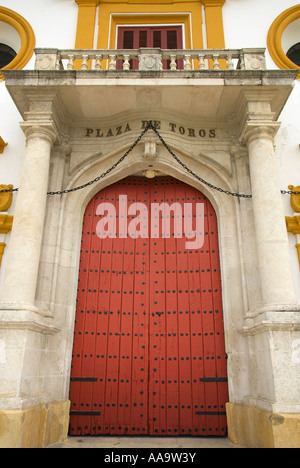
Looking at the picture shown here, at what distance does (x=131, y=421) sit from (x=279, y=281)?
9.34 feet

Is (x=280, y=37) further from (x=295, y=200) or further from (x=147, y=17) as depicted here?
(x=295, y=200)

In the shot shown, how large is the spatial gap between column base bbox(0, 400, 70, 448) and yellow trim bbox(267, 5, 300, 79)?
705 cm

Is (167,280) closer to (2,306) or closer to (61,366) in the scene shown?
(61,366)

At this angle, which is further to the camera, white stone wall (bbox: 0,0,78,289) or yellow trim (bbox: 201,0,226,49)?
yellow trim (bbox: 201,0,226,49)

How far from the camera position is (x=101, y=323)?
5605mm

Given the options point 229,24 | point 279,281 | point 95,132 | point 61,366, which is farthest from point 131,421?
point 229,24

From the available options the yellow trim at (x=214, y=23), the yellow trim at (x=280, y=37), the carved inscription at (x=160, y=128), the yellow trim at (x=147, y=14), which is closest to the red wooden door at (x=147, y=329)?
the carved inscription at (x=160, y=128)

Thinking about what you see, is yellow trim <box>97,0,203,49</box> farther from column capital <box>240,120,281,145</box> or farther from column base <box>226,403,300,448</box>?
column base <box>226,403,300,448</box>

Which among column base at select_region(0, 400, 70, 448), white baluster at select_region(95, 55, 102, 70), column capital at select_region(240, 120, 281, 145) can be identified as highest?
white baluster at select_region(95, 55, 102, 70)

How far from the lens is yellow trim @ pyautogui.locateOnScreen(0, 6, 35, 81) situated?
23.4 feet

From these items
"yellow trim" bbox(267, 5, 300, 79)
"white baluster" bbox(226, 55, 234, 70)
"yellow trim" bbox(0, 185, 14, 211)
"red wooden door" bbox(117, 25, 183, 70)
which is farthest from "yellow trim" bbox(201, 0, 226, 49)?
"yellow trim" bbox(0, 185, 14, 211)

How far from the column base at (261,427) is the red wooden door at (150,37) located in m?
6.83

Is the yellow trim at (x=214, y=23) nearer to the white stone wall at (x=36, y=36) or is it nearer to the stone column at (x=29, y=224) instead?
the white stone wall at (x=36, y=36)

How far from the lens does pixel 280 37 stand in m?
7.25
